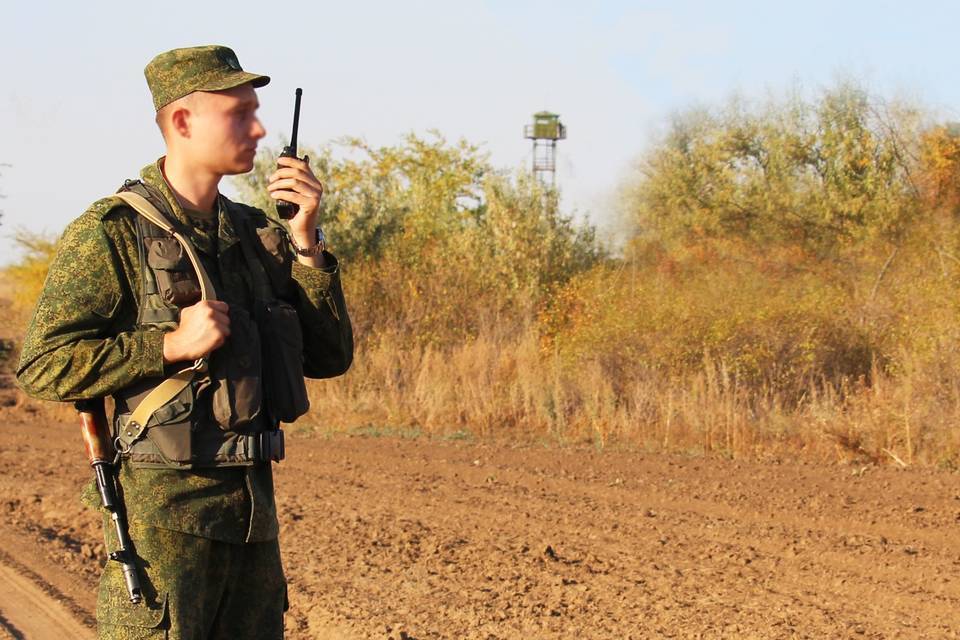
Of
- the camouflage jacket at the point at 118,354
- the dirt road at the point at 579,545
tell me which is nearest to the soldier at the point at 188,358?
the camouflage jacket at the point at 118,354

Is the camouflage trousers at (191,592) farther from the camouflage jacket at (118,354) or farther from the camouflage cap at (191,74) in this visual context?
the camouflage cap at (191,74)

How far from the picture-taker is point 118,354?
291 cm

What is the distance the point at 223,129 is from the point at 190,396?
0.69m

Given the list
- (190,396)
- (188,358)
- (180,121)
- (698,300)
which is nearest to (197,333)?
(188,358)

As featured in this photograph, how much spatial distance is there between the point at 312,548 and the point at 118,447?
5.22 metres

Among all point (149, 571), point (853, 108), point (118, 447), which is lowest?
point (149, 571)

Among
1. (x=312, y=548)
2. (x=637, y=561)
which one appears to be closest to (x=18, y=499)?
(x=312, y=548)

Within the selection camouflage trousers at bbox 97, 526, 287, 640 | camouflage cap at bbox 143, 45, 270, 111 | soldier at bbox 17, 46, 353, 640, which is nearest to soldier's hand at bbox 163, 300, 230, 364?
soldier at bbox 17, 46, 353, 640

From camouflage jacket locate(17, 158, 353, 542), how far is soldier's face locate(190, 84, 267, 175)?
0.15 metres

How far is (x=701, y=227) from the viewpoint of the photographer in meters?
24.6

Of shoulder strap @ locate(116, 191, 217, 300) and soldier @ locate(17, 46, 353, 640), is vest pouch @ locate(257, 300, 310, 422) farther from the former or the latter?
shoulder strap @ locate(116, 191, 217, 300)

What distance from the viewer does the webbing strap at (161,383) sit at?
117 inches

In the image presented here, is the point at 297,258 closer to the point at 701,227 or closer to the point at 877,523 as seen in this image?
the point at 877,523

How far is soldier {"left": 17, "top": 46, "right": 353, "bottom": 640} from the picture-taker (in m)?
2.93
